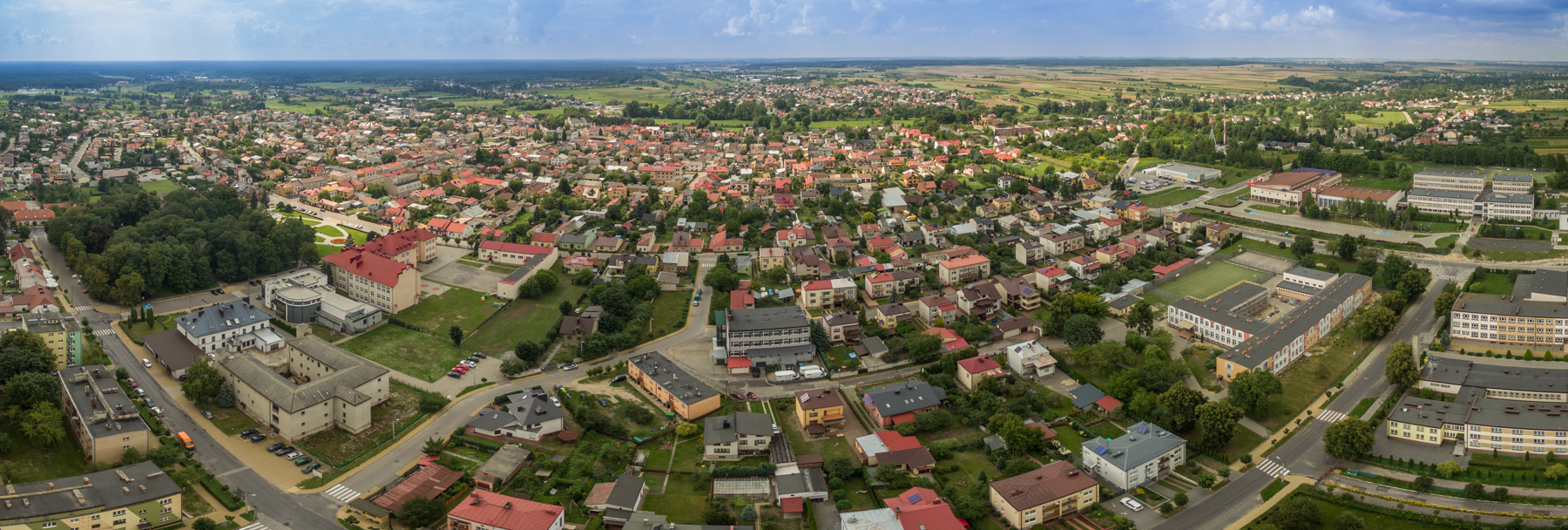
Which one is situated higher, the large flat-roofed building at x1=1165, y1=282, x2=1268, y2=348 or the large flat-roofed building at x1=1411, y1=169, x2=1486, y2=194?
the large flat-roofed building at x1=1411, y1=169, x2=1486, y2=194

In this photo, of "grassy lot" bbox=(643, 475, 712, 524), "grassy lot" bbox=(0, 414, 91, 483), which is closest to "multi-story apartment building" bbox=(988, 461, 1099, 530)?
"grassy lot" bbox=(643, 475, 712, 524)

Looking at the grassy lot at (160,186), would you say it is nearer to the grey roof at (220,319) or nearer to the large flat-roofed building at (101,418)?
the grey roof at (220,319)

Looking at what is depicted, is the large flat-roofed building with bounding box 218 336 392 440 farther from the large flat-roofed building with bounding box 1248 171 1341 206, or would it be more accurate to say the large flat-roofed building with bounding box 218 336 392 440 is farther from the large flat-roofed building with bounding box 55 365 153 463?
the large flat-roofed building with bounding box 1248 171 1341 206

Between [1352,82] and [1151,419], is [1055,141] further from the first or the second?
[1352,82]

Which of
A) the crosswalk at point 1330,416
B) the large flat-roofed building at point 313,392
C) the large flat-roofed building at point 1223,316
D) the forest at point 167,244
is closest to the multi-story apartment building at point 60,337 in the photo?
the large flat-roofed building at point 313,392

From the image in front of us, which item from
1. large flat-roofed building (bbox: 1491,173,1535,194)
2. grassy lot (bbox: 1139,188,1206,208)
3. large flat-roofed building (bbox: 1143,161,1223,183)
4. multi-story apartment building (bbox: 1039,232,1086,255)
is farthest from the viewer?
large flat-roofed building (bbox: 1143,161,1223,183)

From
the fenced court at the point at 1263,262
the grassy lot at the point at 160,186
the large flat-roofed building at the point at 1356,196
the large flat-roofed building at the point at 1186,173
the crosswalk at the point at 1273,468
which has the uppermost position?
the large flat-roofed building at the point at 1186,173
